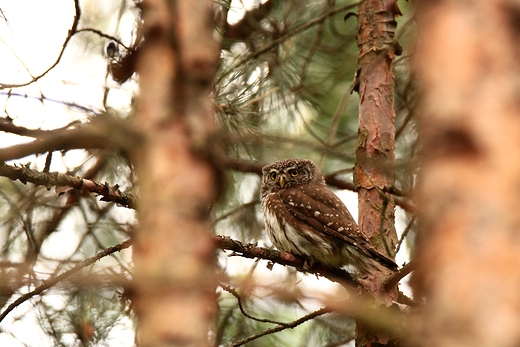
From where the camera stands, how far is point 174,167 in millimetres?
1855

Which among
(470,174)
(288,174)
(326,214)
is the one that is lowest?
(470,174)

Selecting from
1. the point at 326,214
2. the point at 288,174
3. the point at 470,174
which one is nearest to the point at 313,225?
the point at 326,214

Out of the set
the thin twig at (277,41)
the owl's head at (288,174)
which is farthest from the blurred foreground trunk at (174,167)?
the owl's head at (288,174)

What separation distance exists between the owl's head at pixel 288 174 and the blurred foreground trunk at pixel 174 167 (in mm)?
4511

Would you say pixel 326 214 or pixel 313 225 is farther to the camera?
pixel 326 214

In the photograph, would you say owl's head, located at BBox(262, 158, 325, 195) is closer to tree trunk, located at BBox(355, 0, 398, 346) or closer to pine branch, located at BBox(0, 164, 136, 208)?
tree trunk, located at BBox(355, 0, 398, 346)

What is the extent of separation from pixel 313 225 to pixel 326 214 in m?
0.19

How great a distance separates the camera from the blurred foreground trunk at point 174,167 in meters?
1.76

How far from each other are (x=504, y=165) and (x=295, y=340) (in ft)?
16.6

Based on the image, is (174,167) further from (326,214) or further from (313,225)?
(326,214)

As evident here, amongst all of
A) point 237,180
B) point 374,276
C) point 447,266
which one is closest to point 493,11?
point 447,266

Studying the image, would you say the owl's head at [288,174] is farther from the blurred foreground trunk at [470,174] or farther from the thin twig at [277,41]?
the blurred foreground trunk at [470,174]

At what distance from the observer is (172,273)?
5.80 ft

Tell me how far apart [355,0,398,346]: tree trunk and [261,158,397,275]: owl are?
15 cm
